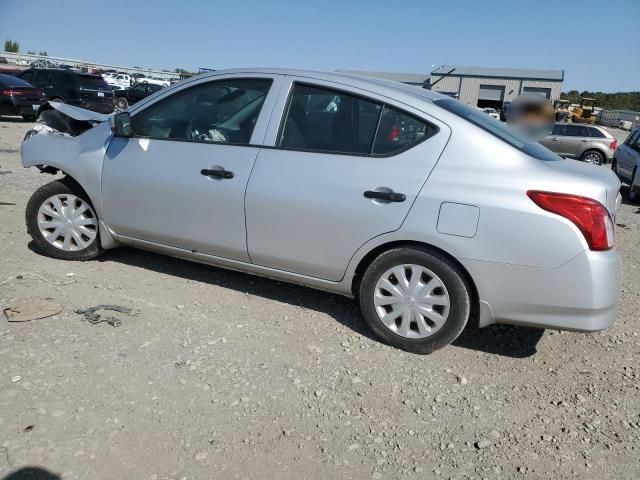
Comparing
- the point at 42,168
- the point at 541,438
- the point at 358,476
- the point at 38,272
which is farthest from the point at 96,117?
the point at 541,438

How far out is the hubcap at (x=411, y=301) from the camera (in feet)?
11.0

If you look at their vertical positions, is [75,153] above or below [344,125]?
below

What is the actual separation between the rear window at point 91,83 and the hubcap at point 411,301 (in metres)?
18.8

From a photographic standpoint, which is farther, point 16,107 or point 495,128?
point 16,107

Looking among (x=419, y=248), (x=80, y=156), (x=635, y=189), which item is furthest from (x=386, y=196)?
(x=635, y=189)

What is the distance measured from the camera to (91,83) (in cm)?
1938

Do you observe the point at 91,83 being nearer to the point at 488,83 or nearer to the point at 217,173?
the point at 217,173

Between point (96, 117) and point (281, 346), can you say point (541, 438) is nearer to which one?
point (281, 346)

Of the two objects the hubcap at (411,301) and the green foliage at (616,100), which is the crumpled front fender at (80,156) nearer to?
the hubcap at (411,301)

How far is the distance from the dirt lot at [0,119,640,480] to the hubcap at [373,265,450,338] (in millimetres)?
199

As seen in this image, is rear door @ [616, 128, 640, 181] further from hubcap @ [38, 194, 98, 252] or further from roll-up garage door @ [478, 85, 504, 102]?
roll-up garage door @ [478, 85, 504, 102]

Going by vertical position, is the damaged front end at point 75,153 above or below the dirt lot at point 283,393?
above

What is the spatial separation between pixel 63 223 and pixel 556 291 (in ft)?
12.5

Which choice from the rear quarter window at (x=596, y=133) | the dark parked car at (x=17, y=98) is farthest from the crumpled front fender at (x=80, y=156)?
the rear quarter window at (x=596, y=133)
